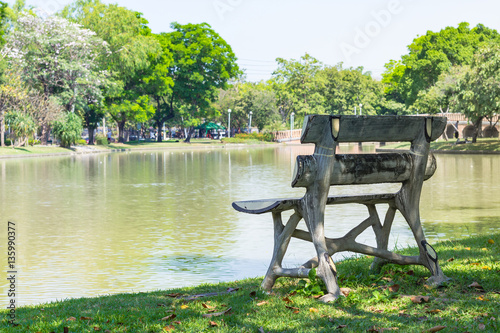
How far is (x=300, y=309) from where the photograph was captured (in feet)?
16.4

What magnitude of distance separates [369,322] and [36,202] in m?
13.7

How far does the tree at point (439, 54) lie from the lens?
7188 centimetres

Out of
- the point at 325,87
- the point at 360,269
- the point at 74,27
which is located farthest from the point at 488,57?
the point at 325,87

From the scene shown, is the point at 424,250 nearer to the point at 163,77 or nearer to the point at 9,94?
the point at 9,94

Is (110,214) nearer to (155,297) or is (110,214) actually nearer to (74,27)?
(155,297)

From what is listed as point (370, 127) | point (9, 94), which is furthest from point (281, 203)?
point (9, 94)

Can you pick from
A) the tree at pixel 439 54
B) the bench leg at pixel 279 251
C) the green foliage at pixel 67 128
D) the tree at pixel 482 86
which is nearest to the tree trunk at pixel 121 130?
the green foliage at pixel 67 128

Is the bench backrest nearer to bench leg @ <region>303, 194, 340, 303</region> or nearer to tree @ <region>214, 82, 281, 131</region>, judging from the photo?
bench leg @ <region>303, 194, 340, 303</region>

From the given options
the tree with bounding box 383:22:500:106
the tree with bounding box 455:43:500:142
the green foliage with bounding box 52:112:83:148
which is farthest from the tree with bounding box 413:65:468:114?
the green foliage with bounding box 52:112:83:148

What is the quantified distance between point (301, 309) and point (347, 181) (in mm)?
1275

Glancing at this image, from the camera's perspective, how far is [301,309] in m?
4.99

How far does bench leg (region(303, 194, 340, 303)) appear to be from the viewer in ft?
17.6

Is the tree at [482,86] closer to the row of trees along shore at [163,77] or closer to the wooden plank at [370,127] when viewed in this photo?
the row of trees along shore at [163,77]

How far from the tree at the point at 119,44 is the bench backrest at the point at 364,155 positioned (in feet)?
174
